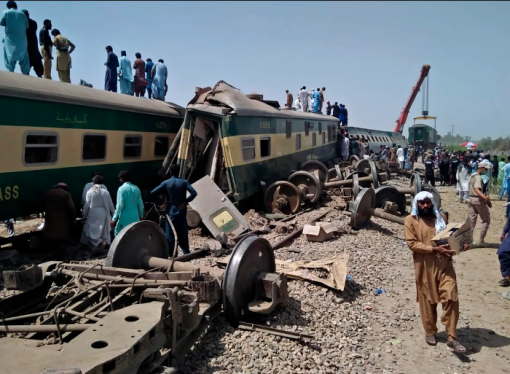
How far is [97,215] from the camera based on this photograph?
8.12 m

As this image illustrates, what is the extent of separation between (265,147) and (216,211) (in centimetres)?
379

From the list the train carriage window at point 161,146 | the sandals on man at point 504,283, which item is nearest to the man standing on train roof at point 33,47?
the train carriage window at point 161,146

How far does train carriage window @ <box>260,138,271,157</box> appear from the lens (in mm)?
11781

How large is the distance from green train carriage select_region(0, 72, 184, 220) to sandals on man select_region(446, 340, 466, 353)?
7.29 meters

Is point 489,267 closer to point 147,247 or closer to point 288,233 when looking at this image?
point 288,233

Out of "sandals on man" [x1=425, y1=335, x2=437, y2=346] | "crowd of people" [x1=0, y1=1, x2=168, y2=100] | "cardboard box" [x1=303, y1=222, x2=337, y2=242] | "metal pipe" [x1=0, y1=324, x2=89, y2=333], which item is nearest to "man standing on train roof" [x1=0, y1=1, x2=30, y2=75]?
"crowd of people" [x1=0, y1=1, x2=168, y2=100]

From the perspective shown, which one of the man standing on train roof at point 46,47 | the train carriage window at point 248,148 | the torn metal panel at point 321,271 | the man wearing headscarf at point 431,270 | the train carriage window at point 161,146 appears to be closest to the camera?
the man wearing headscarf at point 431,270

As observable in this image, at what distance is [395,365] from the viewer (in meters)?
4.12

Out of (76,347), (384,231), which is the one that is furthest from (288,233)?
(76,347)

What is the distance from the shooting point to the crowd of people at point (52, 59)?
917 centimetres

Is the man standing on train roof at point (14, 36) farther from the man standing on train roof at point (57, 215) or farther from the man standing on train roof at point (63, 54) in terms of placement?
the man standing on train roof at point (57, 215)

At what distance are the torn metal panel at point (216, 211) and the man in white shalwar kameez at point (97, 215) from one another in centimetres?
183

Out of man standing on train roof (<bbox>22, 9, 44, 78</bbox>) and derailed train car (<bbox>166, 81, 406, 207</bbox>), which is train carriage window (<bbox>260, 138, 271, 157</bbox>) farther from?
man standing on train roof (<bbox>22, 9, 44, 78</bbox>)

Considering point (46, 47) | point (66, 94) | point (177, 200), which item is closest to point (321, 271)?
point (177, 200)
